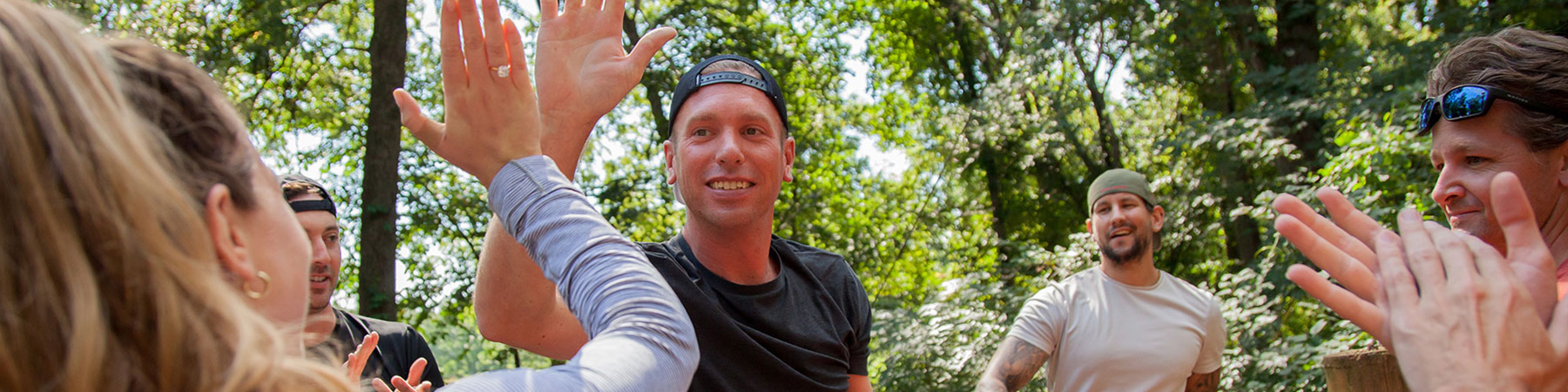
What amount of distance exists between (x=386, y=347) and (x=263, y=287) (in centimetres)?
250

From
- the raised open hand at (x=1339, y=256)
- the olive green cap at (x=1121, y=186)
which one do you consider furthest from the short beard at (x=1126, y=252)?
the raised open hand at (x=1339, y=256)

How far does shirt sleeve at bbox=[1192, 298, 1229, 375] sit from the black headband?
11.0 feet

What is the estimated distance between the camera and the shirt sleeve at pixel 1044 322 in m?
4.23

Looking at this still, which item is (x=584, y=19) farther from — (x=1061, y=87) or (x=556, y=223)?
(x=1061, y=87)

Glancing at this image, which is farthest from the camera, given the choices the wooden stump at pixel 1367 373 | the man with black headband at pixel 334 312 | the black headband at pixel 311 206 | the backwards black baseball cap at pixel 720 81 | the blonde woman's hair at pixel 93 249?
the black headband at pixel 311 206

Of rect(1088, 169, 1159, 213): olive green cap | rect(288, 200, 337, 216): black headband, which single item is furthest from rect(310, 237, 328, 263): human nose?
rect(1088, 169, 1159, 213): olive green cap

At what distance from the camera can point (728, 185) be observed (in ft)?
8.49

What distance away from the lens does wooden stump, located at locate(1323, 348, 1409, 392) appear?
2168 mm

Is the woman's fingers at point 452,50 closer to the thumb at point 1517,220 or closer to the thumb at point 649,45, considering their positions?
the thumb at point 649,45

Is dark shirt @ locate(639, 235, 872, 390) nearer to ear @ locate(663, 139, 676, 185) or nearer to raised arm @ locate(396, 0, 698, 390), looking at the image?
ear @ locate(663, 139, 676, 185)

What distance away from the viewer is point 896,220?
1730 centimetres

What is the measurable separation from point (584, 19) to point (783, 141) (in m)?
1.03

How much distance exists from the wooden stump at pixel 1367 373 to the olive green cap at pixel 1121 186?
257 cm

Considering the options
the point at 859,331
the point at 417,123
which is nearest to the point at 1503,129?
the point at 859,331
